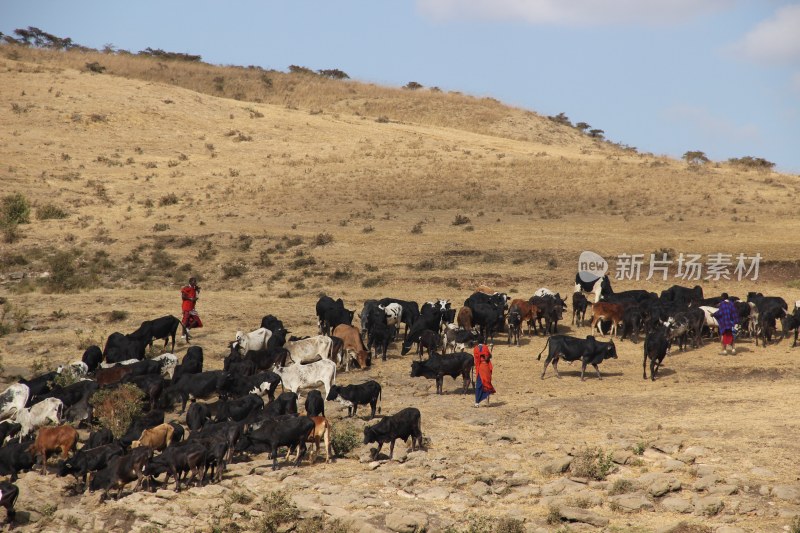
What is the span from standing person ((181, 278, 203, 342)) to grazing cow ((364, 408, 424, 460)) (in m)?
10.4

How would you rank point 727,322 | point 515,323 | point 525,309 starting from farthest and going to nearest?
1. point 525,309
2. point 515,323
3. point 727,322

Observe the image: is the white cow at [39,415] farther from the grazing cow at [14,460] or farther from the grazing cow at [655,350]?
the grazing cow at [655,350]

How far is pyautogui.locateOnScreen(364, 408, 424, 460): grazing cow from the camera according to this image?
52.7ft

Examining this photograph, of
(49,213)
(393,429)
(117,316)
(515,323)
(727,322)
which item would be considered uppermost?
(49,213)

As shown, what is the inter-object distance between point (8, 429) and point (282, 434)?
16.7 ft

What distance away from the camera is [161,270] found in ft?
117

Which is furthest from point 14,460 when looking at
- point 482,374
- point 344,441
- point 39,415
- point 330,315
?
point 330,315

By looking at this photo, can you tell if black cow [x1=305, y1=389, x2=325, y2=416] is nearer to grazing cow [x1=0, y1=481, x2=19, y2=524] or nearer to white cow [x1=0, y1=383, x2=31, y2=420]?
grazing cow [x1=0, y1=481, x2=19, y2=524]

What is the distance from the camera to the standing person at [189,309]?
83.2 feet

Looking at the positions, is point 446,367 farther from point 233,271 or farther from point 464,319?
point 233,271

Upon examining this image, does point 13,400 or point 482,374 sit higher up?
point 482,374

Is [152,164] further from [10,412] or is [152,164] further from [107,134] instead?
[10,412]

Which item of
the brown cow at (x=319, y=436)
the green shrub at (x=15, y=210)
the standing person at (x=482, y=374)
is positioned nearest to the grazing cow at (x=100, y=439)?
the brown cow at (x=319, y=436)

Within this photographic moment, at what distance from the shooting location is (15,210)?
1657 inches
